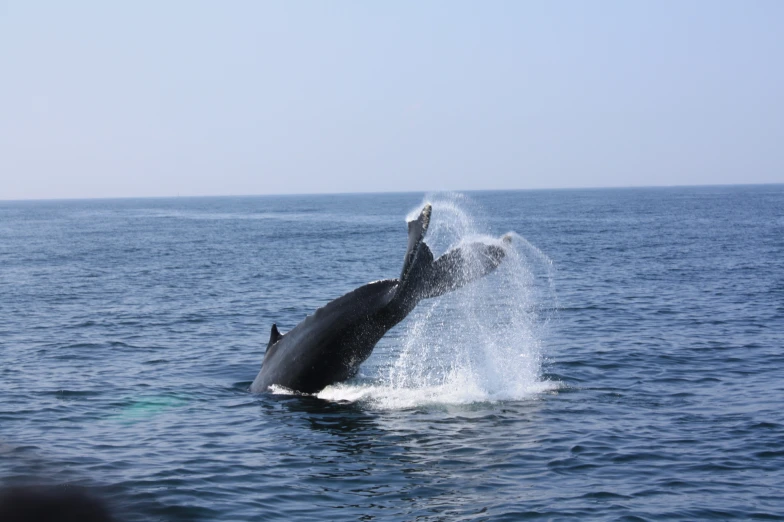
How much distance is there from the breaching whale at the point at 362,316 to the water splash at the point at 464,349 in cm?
38

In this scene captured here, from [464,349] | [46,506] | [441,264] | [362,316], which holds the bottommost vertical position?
[464,349]

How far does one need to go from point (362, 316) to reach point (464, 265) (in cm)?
194

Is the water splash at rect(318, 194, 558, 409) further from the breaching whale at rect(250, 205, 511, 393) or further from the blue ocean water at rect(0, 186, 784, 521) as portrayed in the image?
the breaching whale at rect(250, 205, 511, 393)

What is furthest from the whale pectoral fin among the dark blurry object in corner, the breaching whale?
the dark blurry object in corner

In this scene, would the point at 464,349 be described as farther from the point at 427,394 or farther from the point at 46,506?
the point at 46,506

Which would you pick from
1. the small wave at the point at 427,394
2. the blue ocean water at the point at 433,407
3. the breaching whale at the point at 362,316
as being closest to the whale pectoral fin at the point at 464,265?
the breaching whale at the point at 362,316

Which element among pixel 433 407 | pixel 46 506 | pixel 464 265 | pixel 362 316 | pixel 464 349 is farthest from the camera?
pixel 464 349

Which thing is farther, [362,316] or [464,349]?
[464,349]

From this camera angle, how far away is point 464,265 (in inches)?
448

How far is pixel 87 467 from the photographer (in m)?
11.0

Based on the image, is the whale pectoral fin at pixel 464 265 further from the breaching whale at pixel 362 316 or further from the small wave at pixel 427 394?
the small wave at pixel 427 394

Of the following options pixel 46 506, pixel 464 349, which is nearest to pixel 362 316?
pixel 464 349

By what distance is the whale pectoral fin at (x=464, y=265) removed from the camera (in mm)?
11422

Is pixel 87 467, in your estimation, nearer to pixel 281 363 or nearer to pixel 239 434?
pixel 239 434
